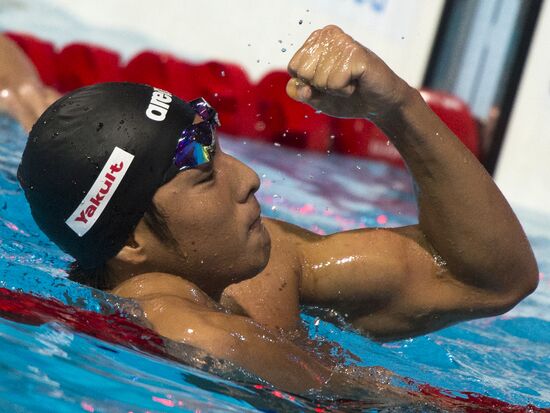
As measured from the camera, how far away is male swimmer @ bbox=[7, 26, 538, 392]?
5.87 ft

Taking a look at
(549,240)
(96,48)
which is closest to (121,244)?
(549,240)

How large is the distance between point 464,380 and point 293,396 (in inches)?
30.1

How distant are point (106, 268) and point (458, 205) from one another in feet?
2.37

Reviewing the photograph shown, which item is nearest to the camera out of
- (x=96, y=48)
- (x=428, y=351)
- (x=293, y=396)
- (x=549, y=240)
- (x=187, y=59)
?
(x=293, y=396)

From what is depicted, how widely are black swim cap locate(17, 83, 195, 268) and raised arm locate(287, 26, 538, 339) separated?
29cm

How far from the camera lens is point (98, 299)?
1.93 m

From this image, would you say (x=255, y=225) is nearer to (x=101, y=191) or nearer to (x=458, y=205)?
(x=101, y=191)

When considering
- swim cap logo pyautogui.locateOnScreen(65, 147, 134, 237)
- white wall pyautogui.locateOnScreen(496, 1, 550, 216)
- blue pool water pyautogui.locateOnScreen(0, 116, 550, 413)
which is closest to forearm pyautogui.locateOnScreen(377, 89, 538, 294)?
blue pool water pyautogui.locateOnScreen(0, 116, 550, 413)

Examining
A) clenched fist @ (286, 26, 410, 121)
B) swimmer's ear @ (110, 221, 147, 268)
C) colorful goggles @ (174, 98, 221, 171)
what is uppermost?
clenched fist @ (286, 26, 410, 121)

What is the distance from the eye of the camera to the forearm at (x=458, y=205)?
203 centimetres

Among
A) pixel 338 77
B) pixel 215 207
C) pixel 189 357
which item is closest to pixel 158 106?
pixel 215 207

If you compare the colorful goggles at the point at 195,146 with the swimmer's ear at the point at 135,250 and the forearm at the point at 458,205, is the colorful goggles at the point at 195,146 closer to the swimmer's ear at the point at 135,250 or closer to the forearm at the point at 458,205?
the swimmer's ear at the point at 135,250

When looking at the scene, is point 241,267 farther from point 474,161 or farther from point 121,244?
point 474,161

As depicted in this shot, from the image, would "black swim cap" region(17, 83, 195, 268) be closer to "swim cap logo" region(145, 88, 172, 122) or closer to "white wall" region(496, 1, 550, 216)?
"swim cap logo" region(145, 88, 172, 122)
